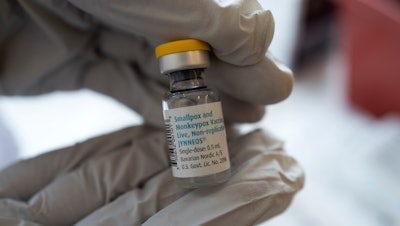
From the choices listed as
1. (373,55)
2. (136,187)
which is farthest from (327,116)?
(136,187)

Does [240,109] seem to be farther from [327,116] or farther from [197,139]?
[327,116]

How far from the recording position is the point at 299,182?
48 cm

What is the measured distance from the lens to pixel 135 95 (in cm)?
62

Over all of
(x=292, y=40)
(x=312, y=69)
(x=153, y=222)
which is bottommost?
(x=153, y=222)

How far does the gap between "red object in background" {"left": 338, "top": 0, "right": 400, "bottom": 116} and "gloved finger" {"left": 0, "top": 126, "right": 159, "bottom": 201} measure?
85 cm

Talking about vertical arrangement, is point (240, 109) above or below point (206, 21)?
below

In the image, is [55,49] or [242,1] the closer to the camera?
[242,1]

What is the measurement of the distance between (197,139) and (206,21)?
0.14 metres

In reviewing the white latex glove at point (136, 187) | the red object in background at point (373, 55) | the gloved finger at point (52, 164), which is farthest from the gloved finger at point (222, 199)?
the red object in background at point (373, 55)

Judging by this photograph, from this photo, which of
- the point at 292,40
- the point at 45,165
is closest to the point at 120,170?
the point at 45,165

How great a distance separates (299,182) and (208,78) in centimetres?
19

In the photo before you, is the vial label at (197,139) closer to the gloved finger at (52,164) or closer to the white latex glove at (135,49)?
the white latex glove at (135,49)

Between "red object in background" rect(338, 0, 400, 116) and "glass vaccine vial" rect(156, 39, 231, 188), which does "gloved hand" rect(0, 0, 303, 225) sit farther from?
"red object in background" rect(338, 0, 400, 116)

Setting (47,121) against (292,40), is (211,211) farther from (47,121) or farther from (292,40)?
(292,40)
